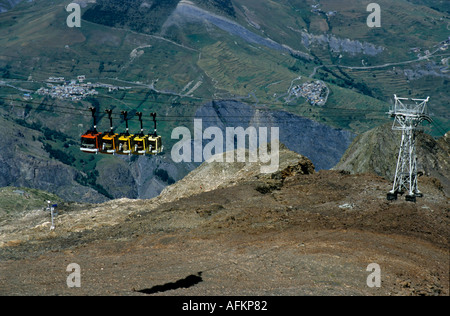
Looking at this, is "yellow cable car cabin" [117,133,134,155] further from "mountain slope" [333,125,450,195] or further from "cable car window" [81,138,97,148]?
"mountain slope" [333,125,450,195]

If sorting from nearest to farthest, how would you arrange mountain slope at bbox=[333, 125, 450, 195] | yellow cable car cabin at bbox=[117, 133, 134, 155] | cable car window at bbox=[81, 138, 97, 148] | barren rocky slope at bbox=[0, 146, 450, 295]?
barren rocky slope at bbox=[0, 146, 450, 295] → yellow cable car cabin at bbox=[117, 133, 134, 155] → cable car window at bbox=[81, 138, 97, 148] → mountain slope at bbox=[333, 125, 450, 195]

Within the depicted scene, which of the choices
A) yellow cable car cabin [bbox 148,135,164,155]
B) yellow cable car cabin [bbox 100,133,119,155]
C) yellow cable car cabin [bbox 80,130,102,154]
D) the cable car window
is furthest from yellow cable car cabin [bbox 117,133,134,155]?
the cable car window

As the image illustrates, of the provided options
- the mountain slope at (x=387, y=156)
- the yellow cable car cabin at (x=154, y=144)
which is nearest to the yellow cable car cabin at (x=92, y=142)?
the yellow cable car cabin at (x=154, y=144)

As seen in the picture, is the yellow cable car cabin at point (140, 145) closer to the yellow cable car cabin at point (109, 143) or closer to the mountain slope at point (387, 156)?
the yellow cable car cabin at point (109, 143)

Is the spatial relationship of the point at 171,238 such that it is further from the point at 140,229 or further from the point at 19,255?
the point at 19,255

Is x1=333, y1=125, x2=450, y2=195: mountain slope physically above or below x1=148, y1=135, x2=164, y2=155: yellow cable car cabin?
below

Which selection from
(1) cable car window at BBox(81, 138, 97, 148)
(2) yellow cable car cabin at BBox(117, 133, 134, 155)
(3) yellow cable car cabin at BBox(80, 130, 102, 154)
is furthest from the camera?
(1) cable car window at BBox(81, 138, 97, 148)

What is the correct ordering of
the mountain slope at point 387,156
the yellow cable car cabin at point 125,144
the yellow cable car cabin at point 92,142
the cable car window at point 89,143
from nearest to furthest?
the yellow cable car cabin at point 125,144 → the yellow cable car cabin at point 92,142 → the cable car window at point 89,143 → the mountain slope at point 387,156
